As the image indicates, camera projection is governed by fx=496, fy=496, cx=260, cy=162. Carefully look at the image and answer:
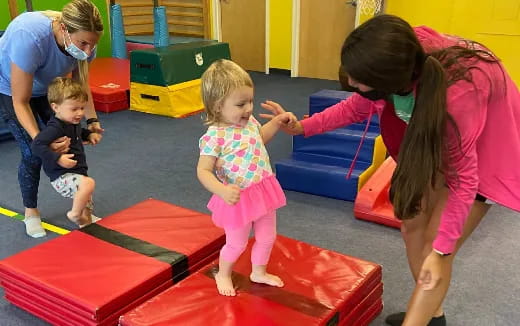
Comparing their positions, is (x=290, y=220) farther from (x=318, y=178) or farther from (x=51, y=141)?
(x=51, y=141)

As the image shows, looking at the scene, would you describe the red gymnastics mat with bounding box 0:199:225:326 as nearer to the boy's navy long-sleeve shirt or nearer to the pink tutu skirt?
the boy's navy long-sleeve shirt

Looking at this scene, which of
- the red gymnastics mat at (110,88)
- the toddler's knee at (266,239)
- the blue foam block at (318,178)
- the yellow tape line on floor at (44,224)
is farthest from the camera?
the red gymnastics mat at (110,88)

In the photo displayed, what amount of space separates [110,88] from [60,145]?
10.8 feet

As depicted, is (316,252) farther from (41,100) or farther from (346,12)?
(346,12)

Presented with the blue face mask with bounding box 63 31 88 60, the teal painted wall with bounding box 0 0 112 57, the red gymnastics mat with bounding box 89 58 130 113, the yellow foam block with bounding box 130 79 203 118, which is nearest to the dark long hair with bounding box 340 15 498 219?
the blue face mask with bounding box 63 31 88 60

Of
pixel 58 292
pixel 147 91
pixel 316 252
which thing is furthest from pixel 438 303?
pixel 147 91

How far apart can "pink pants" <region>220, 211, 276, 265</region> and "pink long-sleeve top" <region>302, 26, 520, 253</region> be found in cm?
61

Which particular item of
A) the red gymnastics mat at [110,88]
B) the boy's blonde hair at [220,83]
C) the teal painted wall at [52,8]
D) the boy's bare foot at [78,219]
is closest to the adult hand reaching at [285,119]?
the boy's blonde hair at [220,83]

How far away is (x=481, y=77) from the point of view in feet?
4.73

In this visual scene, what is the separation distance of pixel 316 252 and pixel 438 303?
2.12ft

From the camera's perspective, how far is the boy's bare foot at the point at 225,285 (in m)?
1.89

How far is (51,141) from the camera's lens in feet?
7.98

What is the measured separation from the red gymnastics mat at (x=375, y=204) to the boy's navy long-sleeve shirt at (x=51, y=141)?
1619 millimetres

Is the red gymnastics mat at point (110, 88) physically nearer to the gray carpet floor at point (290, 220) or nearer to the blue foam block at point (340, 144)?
the gray carpet floor at point (290, 220)
